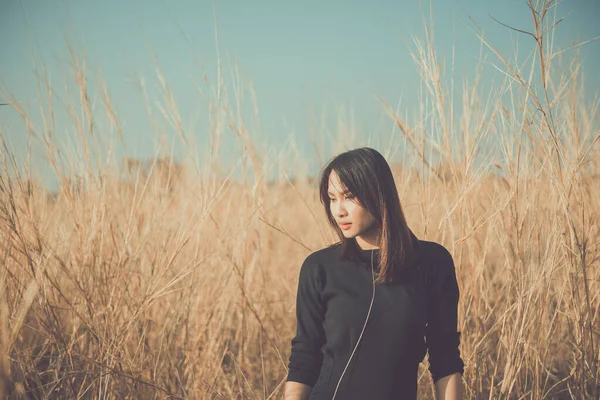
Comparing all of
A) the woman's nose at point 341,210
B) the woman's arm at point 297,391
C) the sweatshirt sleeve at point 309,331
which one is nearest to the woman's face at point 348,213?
the woman's nose at point 341,210

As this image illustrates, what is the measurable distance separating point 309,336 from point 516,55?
0.94 m

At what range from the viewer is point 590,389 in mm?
1155

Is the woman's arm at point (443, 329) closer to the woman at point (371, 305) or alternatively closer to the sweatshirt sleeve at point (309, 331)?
the woman at point (371, 305)

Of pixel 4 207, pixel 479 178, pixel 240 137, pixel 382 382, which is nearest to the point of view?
pixel 382 382

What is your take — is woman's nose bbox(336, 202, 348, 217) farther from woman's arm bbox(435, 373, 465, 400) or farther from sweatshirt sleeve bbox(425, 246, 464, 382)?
woman's arm bbox(435, 373, 465, 400)

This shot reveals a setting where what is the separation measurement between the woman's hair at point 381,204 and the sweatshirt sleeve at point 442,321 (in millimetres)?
68

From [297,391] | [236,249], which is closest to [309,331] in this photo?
[297,391]

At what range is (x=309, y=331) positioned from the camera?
2.77 feet

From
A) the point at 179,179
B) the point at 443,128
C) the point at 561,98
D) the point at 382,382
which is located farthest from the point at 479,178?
the point at 179,179

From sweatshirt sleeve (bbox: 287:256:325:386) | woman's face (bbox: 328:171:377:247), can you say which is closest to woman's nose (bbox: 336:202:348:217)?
woman's face (bbox: 328:171:377:247)

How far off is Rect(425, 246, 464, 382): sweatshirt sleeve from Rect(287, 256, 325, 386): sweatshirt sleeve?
8.3 inches

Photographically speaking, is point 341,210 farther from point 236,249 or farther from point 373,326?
point 236,249

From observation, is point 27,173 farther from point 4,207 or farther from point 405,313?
point 405,313

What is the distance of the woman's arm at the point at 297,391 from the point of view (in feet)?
2.66
